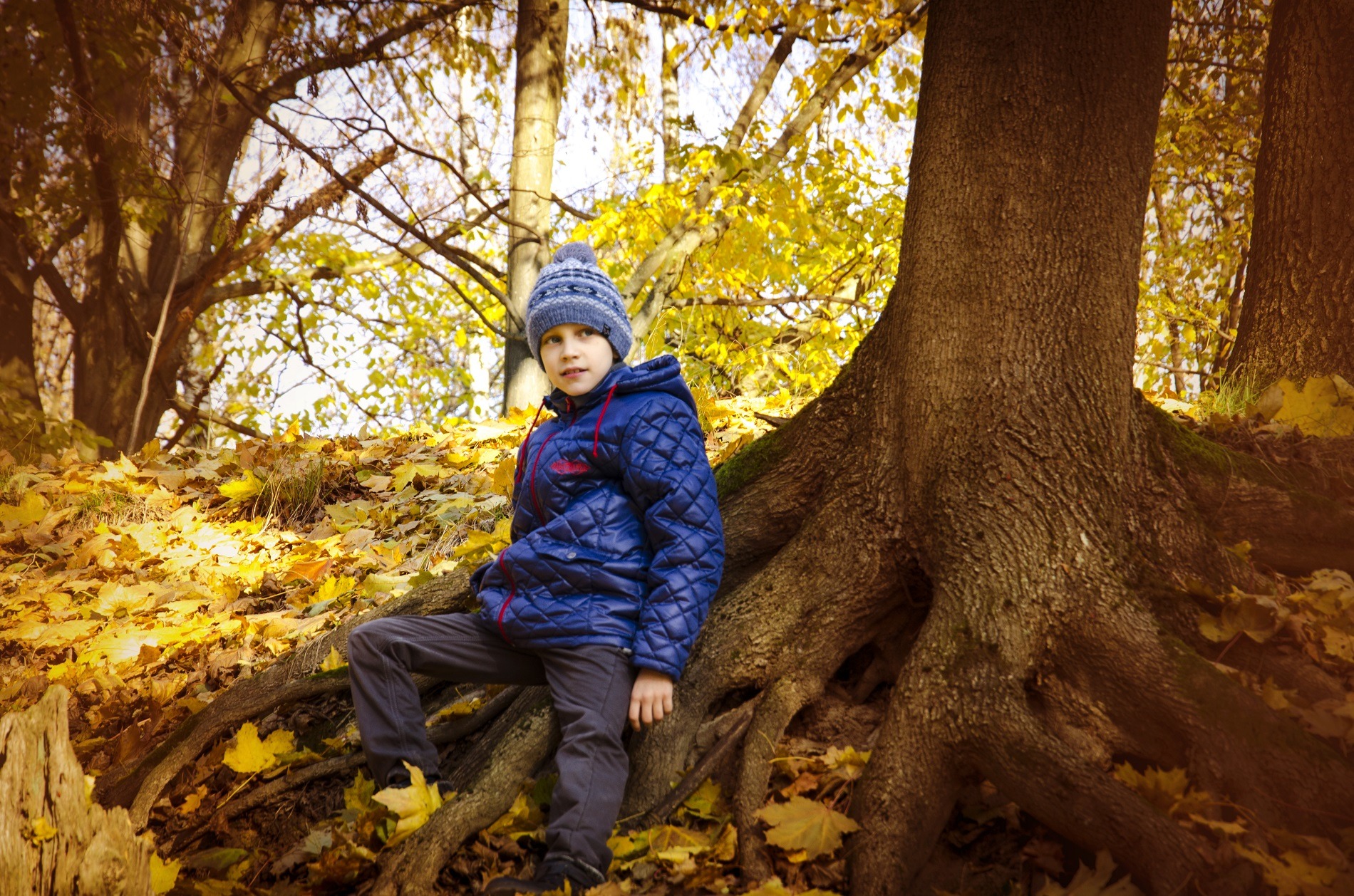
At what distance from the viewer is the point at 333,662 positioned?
2.92 meters

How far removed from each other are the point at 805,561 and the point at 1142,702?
95 cm

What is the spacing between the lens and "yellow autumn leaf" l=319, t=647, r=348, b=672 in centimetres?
290

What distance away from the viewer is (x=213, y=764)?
2.61m

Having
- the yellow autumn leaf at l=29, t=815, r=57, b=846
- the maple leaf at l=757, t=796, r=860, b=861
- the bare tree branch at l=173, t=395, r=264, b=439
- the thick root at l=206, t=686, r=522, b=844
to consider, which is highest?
the bare tree branch at l=173, t=395, r=264, b=439

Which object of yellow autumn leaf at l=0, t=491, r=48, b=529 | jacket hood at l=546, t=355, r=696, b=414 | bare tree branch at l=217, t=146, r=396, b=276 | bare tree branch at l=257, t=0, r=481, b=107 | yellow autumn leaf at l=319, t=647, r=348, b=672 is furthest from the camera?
bare tree branch at l=217, t=146, r=396, b=276

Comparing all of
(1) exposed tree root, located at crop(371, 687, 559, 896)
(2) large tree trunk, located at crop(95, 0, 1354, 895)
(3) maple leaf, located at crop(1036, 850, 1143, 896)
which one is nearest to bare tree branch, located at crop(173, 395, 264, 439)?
(2) large tree trunk, located at crop(95, 0, 1354, 895)

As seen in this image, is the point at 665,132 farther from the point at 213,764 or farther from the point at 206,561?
the point at 213,764

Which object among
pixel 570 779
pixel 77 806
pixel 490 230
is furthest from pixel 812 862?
pixel 490 230

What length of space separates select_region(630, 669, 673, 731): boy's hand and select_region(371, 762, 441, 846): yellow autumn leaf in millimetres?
637

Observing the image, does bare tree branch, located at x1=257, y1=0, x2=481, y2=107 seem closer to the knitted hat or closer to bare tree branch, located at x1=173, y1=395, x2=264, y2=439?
bare tree branch, located at x1=173, y1=395, x2=264, y2=439

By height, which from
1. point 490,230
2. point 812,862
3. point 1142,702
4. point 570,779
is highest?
point 490,230

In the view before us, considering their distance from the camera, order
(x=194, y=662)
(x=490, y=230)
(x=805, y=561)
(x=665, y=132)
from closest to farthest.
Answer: (x=805, y=561) → (x=194, y=662) → (x=490, y=230) → (x=665, y=132)

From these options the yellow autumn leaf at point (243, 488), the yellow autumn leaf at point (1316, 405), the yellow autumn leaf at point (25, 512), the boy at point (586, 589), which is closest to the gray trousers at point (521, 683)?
the boy at point (586, 589)

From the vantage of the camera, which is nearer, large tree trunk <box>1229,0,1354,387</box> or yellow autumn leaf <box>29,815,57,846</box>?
yellow autumn leaf <box>29,815,57,846</box>
